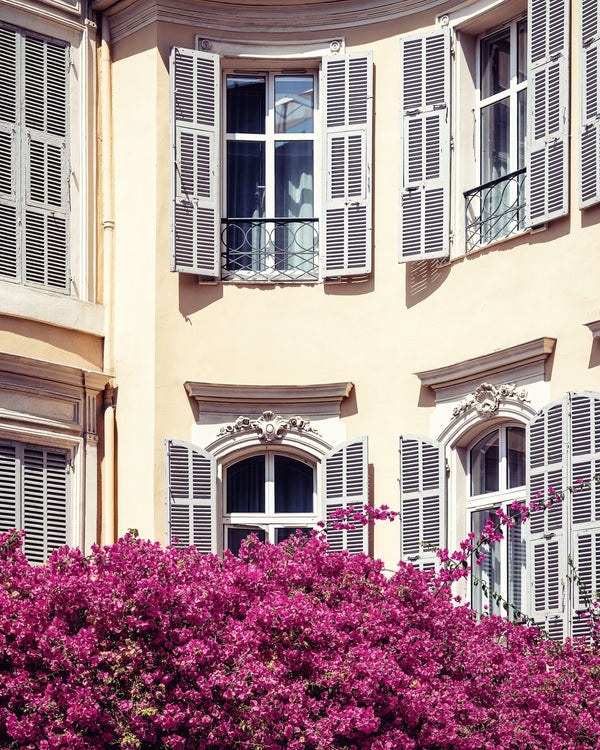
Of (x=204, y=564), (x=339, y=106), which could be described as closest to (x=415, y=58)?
(x=339, y=106)

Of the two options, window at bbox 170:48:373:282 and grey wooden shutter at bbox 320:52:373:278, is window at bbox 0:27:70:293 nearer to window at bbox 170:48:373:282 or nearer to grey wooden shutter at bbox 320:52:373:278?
window at bbox 170:48:373:282

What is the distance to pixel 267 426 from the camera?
680 inches

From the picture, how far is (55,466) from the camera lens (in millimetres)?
16938

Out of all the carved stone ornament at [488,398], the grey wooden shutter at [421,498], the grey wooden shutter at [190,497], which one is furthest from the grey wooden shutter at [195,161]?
the carved stone ornament at [488,398]

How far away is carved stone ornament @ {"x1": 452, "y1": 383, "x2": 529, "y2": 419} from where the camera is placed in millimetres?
16172

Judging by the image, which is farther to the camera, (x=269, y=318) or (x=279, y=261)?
(x=279, y=261)

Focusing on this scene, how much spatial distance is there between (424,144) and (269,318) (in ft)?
6.40

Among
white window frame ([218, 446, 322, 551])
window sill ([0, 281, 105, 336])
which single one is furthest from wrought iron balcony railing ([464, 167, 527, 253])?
window sill ([0, 281, 105, 336])

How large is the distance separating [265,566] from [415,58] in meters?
5.23

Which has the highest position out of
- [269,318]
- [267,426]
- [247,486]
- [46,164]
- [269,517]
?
[46,164]

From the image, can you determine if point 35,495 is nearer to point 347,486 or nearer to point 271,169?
point 347,486

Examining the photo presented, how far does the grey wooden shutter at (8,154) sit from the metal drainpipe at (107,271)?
89 cm

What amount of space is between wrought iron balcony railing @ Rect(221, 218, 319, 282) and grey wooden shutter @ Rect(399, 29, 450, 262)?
0.99 metres

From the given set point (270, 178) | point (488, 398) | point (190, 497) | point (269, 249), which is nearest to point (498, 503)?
point (488, 398)
